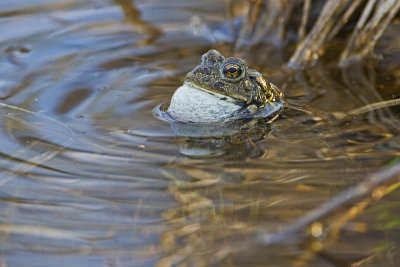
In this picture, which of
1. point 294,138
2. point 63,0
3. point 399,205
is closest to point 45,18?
point 63,0

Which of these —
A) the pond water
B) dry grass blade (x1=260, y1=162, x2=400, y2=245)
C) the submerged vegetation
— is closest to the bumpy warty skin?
the pond water

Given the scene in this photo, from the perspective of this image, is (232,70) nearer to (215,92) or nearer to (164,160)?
(215,92)

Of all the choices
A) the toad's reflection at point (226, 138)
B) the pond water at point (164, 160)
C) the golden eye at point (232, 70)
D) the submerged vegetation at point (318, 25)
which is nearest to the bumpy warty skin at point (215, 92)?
the golden eye at point (232, 70)

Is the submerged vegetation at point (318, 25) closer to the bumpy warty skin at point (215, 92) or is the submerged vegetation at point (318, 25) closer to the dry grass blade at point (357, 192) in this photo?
the bumpy warty skin at point (215, 92)

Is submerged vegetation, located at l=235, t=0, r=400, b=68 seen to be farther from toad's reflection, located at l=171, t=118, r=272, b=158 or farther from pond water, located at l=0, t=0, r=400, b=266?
toad's reflection, located at l=171, t=118, r=272, b=158

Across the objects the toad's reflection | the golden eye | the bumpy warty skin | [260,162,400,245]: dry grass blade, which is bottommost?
the toad's reflection

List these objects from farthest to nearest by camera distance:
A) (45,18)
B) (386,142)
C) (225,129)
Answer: (45,18) → (225,129) → (386,142)

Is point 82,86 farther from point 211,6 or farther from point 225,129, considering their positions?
point 211,6
